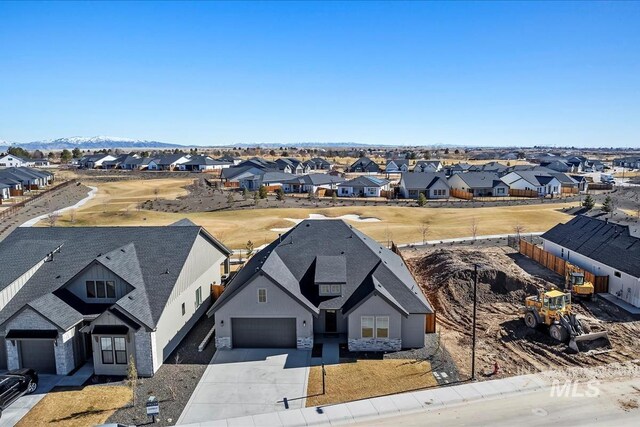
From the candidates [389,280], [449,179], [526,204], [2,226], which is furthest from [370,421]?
[449,179]

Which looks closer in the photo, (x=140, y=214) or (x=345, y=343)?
(x=345, y=343)

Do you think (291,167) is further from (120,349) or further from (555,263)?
(120,349)

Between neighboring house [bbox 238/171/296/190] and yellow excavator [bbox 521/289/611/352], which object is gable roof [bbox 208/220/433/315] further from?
neighboring house [bbox 238/171/296/190]

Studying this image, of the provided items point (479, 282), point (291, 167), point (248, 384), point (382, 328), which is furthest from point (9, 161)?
point (382, 328)

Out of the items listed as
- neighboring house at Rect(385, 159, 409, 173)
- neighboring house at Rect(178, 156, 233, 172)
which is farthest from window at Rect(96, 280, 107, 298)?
neighboring house at Rect(178, 156, 233, 172)

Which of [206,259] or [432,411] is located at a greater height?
[206,259]

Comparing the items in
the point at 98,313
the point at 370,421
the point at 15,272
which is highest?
the point at 15,272

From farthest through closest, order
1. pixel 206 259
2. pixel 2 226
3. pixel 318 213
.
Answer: pixel 318 213, pixel 2 226, pixel 206 259

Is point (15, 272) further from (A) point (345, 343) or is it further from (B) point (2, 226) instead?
(B) point (2, 226)

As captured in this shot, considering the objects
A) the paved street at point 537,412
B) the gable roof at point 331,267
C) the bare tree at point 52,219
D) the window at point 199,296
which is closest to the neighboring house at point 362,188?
the bare tree at point 52,219
